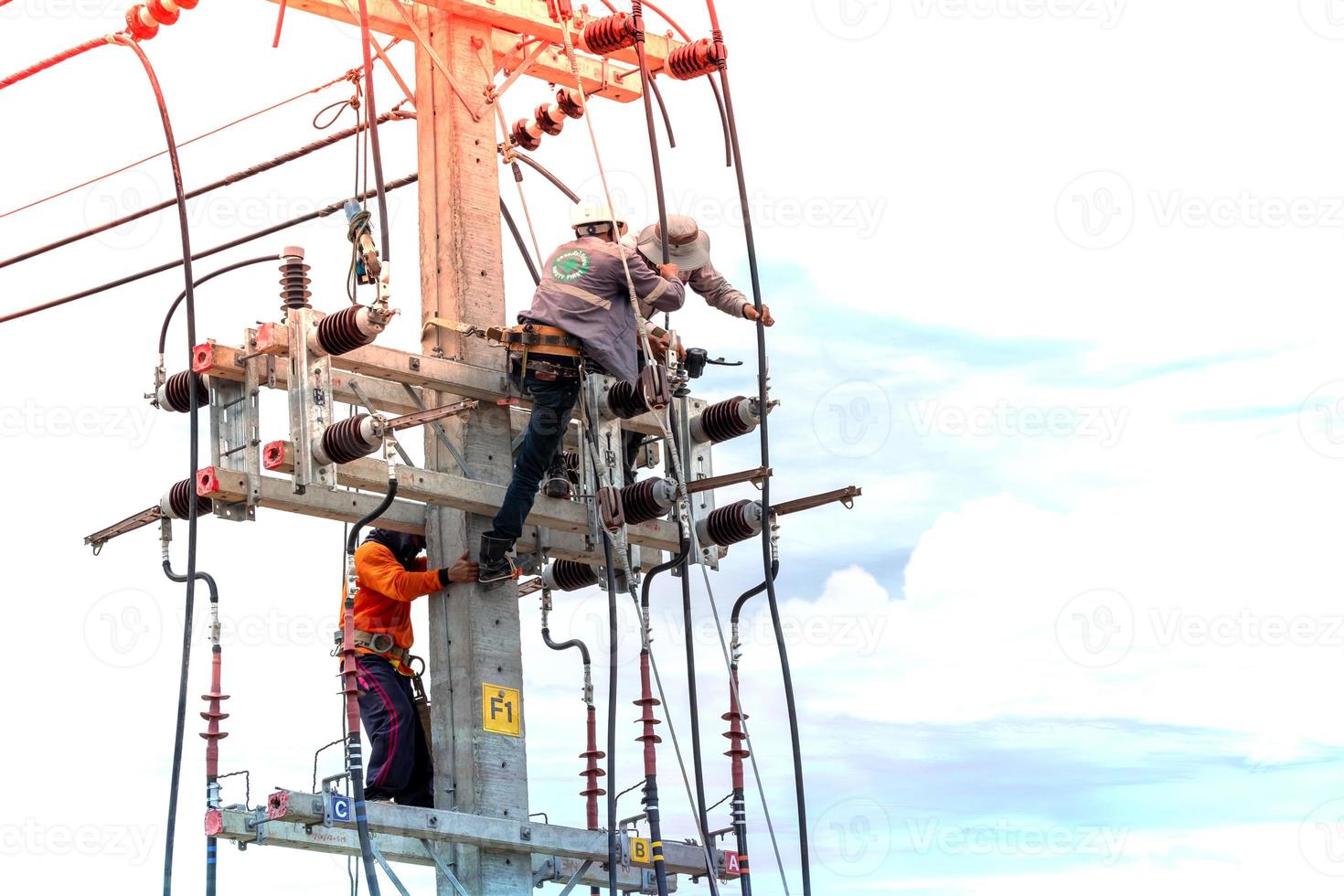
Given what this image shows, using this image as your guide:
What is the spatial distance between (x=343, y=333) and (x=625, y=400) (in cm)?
186

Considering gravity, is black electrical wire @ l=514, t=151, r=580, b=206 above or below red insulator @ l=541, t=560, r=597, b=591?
above

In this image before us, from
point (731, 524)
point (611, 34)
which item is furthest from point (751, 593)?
point (611, 34)

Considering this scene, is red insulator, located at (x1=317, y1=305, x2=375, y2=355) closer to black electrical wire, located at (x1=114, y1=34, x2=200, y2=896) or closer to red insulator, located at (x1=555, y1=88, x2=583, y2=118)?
black electrical wire, located at (x1=114, y1=34, x2=200, y2=896)

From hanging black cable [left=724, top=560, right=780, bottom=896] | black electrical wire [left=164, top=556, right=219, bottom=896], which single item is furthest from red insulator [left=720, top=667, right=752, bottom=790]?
black electrical wire [left=164, top=556, right=219, bottom=896]

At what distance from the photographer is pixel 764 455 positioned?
40.4 feet

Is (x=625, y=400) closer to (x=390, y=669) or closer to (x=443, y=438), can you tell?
(x=443, y=438)

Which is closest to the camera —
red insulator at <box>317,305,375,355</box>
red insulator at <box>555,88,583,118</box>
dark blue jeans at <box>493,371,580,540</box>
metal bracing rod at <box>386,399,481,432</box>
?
red insulator at <box>317,305,375,355</box>

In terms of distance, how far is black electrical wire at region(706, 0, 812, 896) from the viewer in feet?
38.7

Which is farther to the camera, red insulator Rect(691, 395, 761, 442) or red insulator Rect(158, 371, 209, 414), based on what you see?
red insulator Rect(691, 395, 761, 442)

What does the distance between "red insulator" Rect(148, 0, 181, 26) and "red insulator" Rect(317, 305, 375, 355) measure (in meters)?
2.12

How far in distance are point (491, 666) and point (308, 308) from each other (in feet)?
7.12

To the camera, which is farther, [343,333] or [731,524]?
[731,524]

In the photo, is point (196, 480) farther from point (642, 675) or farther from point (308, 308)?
point (642, 675)

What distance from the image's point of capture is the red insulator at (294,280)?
455 inches
